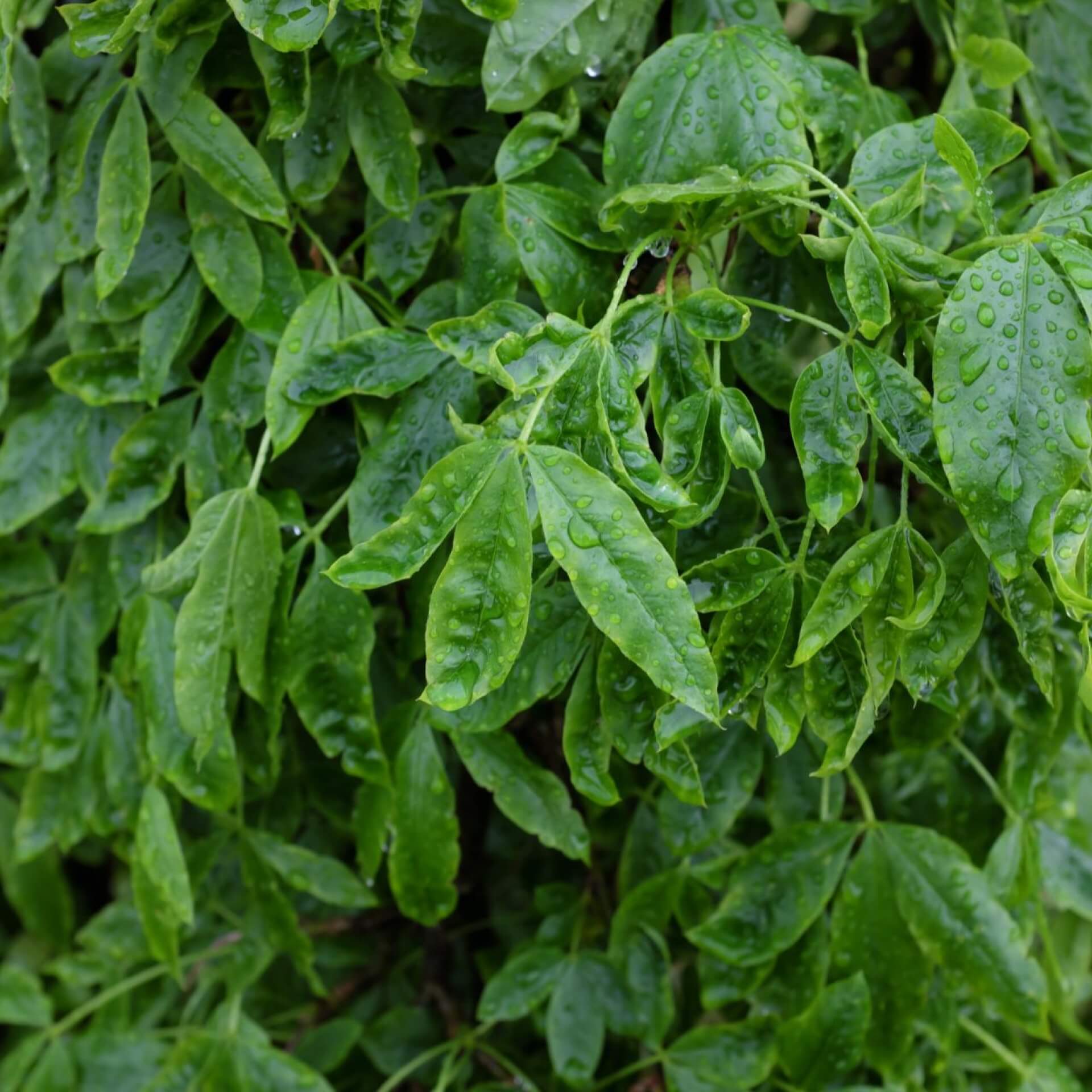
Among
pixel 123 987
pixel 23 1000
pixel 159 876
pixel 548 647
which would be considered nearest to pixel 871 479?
pixel 548 647

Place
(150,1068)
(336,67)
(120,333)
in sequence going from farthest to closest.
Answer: (150,1068) → (120,333) → (336,67)

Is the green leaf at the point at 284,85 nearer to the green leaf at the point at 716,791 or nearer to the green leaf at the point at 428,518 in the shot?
the green leaf at the point at 428,518

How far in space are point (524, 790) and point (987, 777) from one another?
0.42 m

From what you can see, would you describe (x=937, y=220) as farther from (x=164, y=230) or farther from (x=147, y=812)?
(x=147, y=812)

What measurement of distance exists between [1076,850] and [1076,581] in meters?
0.53

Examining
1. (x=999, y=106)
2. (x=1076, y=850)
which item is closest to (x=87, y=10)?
(x=999, y=106)

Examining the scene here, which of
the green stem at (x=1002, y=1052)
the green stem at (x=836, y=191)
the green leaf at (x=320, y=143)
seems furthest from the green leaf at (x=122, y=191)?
the green stem at (x=1002, y=1052)

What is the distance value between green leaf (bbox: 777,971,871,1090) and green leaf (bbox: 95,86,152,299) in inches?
32.8

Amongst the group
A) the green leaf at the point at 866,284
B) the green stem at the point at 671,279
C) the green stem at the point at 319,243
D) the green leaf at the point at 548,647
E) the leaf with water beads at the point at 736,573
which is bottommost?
the green leaf at the point at 548,647

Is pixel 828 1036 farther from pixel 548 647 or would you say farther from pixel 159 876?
pixel 159 876

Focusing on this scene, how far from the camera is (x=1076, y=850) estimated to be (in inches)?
43.9

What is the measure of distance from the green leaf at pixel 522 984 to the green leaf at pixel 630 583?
1.71 ft

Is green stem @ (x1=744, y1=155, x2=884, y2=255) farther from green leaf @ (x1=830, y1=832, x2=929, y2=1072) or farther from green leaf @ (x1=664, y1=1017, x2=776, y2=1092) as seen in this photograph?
green leaf @ (x1=664, y1=1017, x2=776, y2=1092)

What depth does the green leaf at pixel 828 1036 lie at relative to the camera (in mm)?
966
